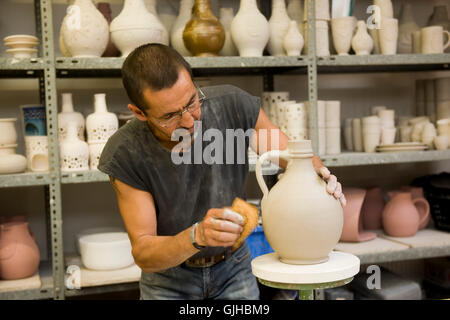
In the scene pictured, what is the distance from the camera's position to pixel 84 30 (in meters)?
2.04

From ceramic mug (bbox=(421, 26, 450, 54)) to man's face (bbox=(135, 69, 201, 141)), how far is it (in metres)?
1.60

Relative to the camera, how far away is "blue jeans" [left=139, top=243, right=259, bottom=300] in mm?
1604

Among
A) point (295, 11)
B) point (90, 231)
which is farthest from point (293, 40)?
point (90, 231)

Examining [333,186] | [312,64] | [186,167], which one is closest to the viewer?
[333,186]

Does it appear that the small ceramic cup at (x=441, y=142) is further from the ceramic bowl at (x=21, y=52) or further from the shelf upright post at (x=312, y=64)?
the ceramic bowl at (x=21, y=52)

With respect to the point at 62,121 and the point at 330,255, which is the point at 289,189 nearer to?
the point at 330,255

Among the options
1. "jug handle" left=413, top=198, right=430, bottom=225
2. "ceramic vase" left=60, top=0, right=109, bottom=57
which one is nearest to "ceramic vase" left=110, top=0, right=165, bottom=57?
"ceramic vase" left=60, top=0, right=109, bottom=57

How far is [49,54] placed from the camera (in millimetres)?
2010

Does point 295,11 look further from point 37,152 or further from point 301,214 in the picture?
point 301,214

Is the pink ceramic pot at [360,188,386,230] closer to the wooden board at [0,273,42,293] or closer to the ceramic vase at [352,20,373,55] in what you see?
the ceramic vase at [352,20,373,55]

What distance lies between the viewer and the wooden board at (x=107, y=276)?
6.70 feet

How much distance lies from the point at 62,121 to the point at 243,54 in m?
0.83

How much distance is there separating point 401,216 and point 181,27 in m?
1.37

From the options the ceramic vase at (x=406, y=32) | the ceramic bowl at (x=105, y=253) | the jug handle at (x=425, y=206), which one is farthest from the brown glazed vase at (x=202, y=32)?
the jug handle at (x=425, y=206)
